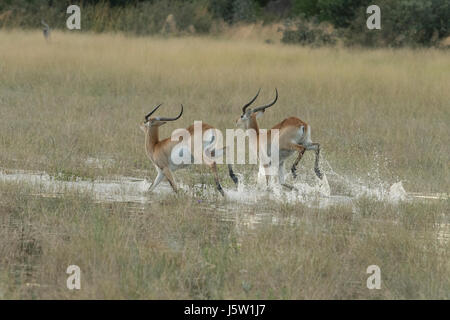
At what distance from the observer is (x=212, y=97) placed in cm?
1231

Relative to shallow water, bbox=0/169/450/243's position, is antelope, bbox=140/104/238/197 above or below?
above

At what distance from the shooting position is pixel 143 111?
1116cm

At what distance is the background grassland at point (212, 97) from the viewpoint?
8.43m

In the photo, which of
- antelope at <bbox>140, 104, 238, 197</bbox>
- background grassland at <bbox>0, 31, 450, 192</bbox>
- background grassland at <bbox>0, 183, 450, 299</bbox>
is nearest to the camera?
background grassland at <bbox>0, 183, 450, 299</bbox>

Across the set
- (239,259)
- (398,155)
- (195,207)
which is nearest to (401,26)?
(398,155)

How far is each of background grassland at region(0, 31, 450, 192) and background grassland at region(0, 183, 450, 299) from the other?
1.65 m

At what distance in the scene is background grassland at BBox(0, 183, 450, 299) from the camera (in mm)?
4172

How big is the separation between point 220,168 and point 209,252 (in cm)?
332

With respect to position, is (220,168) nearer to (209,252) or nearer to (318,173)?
(318,173)

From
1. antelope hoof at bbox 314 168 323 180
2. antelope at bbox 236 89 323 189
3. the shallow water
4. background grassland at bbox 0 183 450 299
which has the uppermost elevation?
antelope at bbox 236 89 323 189

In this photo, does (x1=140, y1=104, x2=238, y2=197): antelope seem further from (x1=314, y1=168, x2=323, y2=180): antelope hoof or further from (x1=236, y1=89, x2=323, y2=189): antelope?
(x1=314, y1=168, x2=323, y2=180): antelope hoof

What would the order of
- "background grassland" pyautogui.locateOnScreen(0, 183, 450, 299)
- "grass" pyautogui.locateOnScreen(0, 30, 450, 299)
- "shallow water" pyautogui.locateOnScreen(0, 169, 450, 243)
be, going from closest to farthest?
"background grassland" pyautogui.locateOnScreen(0, 183, 450, 299), "grass" pyautogui.locateOnScreen(0, 30, 450, 299), "shallow water" pyautogui.locateOnScreen(0, 169, 450, 243)

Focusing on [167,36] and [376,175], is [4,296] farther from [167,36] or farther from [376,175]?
[167,36]

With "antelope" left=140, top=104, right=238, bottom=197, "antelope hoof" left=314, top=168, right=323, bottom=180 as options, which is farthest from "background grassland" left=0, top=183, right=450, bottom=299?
"antelope hoof" left=314, top=168, right=323, bottom=180
